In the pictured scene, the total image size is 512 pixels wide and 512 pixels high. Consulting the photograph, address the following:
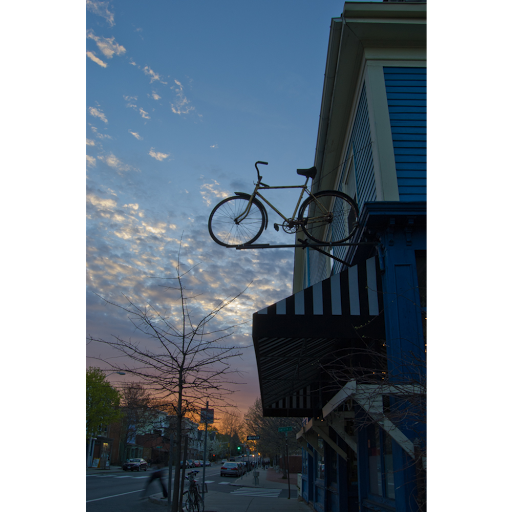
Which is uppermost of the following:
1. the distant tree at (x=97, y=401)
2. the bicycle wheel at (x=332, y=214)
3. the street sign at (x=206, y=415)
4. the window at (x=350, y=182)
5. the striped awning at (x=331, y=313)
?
the window at (x=350, y=182)

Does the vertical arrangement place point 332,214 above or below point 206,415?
above

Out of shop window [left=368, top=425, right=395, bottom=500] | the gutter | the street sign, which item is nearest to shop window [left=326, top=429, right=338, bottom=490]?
shop window [left=368, top=425, right=395, bottom=500]

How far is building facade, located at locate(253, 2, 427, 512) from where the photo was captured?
→ 598 cm

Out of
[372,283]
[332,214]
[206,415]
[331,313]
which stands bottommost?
[206,415]

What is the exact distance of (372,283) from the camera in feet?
23.4

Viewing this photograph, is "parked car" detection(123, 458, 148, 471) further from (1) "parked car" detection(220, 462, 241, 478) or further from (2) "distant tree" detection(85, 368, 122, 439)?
(1) "parked car" detection(220, 462, 241, 478)

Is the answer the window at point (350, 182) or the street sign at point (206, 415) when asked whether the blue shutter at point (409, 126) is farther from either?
the street sign at point (206, 415)

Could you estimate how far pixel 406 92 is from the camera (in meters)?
8.23

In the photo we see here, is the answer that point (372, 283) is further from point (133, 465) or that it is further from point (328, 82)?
point (133, 465)

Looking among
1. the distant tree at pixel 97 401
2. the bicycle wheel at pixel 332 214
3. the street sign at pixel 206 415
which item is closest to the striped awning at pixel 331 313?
the bicycle wheel at pixel 332 214

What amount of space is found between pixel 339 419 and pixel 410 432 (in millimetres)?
3136

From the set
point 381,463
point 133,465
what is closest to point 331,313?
point 381,463

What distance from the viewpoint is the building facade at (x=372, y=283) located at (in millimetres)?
5980
